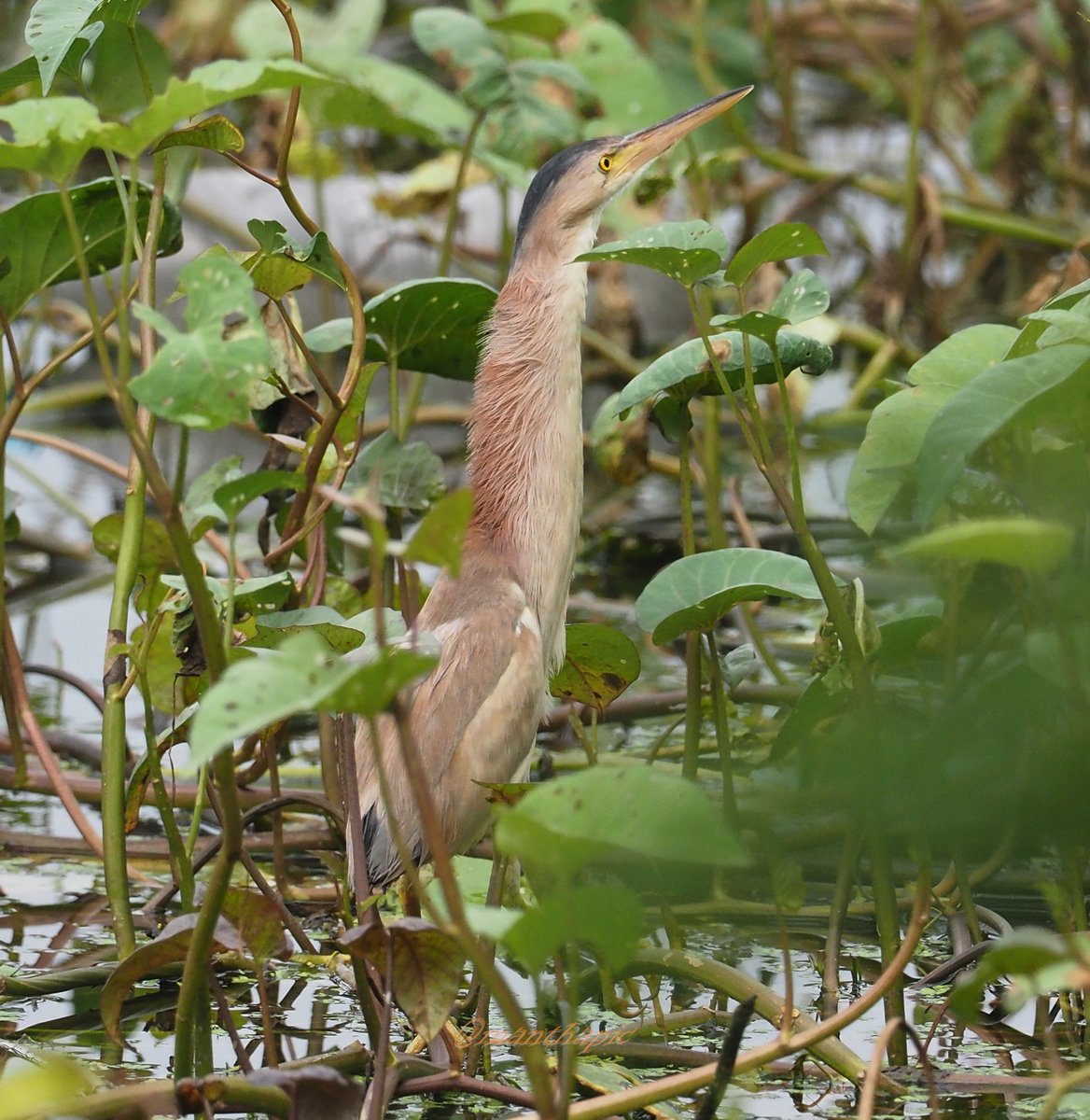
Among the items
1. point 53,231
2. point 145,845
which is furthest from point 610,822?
point 145,845

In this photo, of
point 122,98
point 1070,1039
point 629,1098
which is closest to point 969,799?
point 629,1098

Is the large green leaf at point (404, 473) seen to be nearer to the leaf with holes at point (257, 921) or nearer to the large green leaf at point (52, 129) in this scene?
the leaf with holes at point (257, 921)

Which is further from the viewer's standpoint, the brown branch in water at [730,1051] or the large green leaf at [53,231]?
the large green leaf at [53,231]

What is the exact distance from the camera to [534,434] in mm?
2100

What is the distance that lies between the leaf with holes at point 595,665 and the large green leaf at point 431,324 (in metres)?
0.42

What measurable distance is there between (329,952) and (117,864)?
1.21 feet

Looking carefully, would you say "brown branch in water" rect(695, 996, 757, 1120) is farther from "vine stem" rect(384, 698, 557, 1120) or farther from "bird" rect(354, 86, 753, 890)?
"bird" rect(354, 86, 753, 890)

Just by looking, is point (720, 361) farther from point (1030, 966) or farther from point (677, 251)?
point (1030, 966)

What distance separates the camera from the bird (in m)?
1.92

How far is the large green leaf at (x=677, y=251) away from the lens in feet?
5.01

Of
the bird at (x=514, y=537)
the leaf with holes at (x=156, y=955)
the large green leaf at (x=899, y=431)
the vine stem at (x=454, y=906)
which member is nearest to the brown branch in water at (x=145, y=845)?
the bird at (x=514, y=537)

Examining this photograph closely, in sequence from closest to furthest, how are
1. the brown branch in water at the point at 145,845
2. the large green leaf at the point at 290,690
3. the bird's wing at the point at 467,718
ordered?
the large green leaf at the point at 290,690, the bird's wing at the point at 467,718, the brown branch in water at the point at 145,845

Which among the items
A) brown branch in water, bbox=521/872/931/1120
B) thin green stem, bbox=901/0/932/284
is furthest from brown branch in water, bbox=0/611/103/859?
thin green stem, bbox=901/0/932/284

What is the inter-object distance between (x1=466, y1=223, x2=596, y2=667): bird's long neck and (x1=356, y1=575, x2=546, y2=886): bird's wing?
112 millimetres
